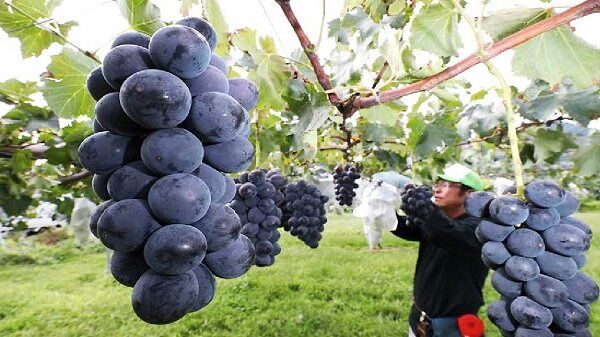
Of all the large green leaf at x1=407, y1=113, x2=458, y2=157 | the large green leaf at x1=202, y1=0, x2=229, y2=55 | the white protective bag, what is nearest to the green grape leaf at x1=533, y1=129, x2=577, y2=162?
the large green leaf at x1=407, y1=113, x2=458, y2=157

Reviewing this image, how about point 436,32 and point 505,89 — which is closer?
point 505,89

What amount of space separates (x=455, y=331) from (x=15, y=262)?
31.7ft

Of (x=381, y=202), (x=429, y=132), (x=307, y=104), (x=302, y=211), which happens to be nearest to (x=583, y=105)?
(x=429, y=132)

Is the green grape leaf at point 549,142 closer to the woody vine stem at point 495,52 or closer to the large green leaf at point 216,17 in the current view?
the woody vine stem at point 495,52

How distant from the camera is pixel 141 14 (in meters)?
1.04

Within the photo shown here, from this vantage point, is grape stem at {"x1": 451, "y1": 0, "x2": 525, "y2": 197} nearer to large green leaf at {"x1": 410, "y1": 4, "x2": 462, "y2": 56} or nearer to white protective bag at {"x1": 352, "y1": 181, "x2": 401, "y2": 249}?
large green leaf at {"x1": 410, "y1": 4, "x2": 462, "y2": 56}

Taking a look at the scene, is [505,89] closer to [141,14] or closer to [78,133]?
[141,14]

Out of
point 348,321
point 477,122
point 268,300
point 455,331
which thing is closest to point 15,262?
point 268,300

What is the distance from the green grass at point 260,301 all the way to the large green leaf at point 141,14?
160 inches

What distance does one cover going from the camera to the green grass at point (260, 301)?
4.68 meters

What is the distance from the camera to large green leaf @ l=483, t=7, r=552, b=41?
1098 mm

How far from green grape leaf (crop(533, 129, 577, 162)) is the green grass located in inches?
109

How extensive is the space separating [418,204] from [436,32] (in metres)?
2.45

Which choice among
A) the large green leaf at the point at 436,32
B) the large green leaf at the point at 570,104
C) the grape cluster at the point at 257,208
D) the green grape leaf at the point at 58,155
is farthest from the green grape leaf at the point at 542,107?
the green grape leaf at the point at 58,155
